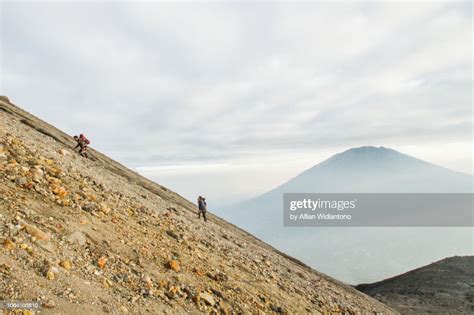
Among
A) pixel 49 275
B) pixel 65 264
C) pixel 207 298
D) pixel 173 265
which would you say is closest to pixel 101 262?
pixel 65 264

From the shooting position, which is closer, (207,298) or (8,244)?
(8,244)

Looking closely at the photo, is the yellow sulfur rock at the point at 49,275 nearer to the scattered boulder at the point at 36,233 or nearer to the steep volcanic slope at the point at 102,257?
the steep volcanic slope at the point at 102,257

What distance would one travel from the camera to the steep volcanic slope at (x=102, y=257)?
29.6ft

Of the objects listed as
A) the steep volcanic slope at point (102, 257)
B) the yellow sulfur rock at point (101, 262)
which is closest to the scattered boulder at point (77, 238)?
the steep volcanic slope at point (102, 257)

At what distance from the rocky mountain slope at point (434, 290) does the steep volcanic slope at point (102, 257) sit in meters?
30.8

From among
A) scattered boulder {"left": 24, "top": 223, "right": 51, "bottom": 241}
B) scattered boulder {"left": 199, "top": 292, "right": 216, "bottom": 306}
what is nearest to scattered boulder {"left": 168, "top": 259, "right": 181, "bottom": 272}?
scattered boulder {"left": 199, "top": 292, "right": 216, "bottom": 306}

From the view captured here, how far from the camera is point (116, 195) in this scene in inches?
741

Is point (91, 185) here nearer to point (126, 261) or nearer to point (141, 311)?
point (126, 261)

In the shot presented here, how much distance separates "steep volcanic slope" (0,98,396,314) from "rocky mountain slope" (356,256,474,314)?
30792mm

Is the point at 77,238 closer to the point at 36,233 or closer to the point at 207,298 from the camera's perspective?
the point at 36,233

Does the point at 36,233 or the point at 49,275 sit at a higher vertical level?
the point at 36,233

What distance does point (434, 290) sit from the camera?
49.8 metres

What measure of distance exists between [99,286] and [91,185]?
9045 mm

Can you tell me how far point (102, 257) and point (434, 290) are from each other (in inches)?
2247
